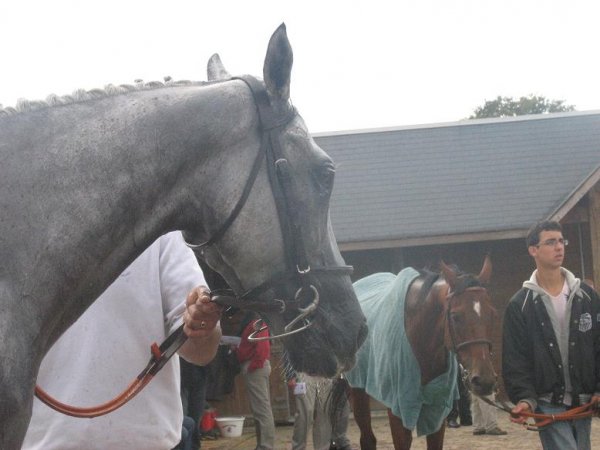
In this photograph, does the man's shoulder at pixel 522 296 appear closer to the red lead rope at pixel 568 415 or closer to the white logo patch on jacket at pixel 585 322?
the white logo patch on jacket at pixel 585 322

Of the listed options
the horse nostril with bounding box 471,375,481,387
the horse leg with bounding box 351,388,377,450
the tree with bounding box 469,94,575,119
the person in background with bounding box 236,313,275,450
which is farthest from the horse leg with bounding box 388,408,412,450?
the tree with bounding box 469,94,575,119

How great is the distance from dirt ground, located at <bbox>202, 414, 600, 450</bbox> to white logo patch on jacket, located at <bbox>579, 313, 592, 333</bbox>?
16.3 ft

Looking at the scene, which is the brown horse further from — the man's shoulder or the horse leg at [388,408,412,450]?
the man's shoulder

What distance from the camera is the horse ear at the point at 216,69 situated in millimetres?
2352

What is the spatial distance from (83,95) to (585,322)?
4456 millimetres

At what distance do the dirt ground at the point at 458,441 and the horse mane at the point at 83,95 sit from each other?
9173 mm

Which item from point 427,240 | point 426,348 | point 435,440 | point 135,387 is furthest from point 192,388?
point 427,240

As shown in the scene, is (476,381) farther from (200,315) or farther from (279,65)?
(279,65)

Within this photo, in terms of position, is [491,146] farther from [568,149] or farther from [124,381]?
[124,381]

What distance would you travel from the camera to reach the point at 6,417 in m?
1.71

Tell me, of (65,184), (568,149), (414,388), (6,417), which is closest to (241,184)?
(65,184)

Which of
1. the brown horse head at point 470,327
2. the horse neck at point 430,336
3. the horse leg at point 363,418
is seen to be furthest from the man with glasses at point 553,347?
the horse leg at point 363,418

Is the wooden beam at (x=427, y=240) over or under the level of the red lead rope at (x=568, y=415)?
under

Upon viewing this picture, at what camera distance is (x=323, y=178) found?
2221 millimetres
